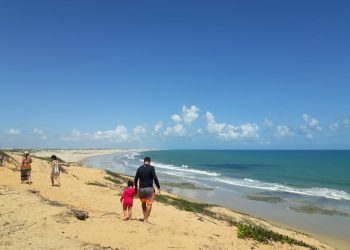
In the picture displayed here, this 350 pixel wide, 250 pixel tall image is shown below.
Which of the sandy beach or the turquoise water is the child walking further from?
the turquoise water

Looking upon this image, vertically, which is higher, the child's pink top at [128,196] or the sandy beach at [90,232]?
the child's pink top at [128,196]

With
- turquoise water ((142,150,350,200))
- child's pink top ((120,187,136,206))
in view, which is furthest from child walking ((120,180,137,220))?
turquoise water ((142,150,350,200))

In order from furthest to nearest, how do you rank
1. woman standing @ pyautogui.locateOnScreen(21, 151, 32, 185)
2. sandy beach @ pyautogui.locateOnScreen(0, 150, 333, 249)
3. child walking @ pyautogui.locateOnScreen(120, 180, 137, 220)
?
woman standing @ pyautogui.locateOnScreen(21, 151, 32, 185)
child walking @ pyautogui.locateOnScreen(120, 180, 137, 220)
sandy beach @ pyautogui.locateOnScreen(0, 150, 333, 249)

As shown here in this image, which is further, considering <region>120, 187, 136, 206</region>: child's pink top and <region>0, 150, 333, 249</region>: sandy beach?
<region>120, 187, 136, 206</region>: child's pink top

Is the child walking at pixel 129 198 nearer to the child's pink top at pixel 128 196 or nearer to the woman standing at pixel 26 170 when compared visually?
the child's pink top at pixel 128 196

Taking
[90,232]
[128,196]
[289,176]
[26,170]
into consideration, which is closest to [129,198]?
[128,196]

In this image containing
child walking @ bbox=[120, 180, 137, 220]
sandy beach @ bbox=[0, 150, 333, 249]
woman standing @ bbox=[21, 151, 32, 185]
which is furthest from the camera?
woman standing @ bbox=[21, 151, 32, 185]

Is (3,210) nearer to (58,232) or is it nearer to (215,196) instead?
(58,232)

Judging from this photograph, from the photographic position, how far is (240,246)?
11.1 m

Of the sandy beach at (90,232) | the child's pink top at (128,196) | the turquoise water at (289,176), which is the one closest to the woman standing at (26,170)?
the sandy beach at (90,232)

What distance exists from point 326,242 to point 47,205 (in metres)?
15.3

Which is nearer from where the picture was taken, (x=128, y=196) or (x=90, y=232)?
(x=90, y=232)

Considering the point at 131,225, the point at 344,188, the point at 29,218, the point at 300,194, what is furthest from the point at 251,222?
the point at 344,188

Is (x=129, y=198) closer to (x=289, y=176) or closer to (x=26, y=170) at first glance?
(x=26, y=170)
